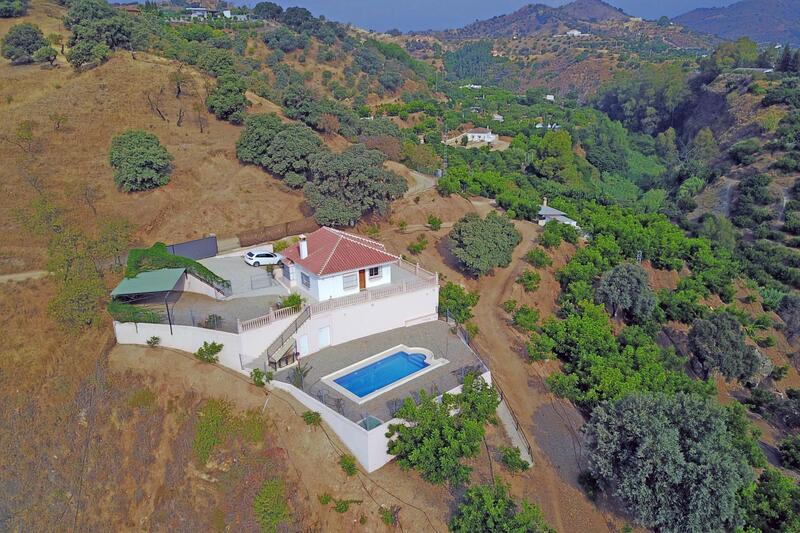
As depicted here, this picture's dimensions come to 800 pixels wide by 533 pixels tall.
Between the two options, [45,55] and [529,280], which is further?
[45,55]

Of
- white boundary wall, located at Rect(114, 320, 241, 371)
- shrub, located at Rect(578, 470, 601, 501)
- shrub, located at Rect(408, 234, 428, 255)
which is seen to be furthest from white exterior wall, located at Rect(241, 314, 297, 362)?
shrub, located at Rect(408, 234, 428, 255)

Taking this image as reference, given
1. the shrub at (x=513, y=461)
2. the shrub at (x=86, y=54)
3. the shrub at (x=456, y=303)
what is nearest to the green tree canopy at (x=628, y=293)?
the shrub at (x=456, y=303)

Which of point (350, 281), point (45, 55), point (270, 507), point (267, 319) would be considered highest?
point (45, 55)

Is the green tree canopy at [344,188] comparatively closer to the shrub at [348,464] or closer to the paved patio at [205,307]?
the paved patio at [205,307]

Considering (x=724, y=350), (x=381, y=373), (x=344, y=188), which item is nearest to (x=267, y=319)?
(x=381, y=373)

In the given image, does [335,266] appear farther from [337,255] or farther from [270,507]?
[270,507]

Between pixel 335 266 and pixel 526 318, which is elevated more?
pixel 335 266

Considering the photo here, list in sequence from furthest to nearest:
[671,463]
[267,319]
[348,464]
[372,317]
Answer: [372,317] < [267,319] < [348,464] < [671,463]

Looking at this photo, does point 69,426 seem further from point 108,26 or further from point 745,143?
point 745,143

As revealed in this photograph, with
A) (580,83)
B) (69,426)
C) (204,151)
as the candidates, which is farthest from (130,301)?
(580,83)
